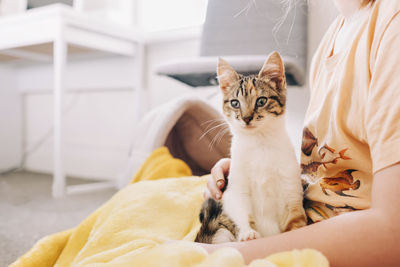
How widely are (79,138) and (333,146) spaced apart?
189cm

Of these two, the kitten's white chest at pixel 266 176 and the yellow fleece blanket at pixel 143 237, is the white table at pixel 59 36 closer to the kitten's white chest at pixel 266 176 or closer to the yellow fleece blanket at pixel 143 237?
the yellow fleece blanket at pixel 143 237

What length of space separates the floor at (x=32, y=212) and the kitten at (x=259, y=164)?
571mm

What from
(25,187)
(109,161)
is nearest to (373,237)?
(25,187)

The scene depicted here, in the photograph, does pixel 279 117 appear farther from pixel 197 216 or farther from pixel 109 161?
pixel 109 161

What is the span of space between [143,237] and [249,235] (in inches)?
7.7

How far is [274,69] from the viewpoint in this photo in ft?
1.44

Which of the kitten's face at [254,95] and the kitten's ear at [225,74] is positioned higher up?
the kitten's ear at [225,74]

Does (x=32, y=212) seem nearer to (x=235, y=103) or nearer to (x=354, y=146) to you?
(x=235, y=103)

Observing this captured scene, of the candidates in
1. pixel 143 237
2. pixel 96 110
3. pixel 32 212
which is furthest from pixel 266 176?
pixel 96 110

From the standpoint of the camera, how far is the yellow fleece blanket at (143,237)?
382 mm

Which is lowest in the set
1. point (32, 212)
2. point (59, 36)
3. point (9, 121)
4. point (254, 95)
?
point (32, 212)

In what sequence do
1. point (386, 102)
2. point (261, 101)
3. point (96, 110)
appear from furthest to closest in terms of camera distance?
point (96, 110) < point (261, 101) < point (386, 102)

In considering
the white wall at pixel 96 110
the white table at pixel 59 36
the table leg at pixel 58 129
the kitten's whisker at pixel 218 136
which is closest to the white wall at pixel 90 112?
the white wall at pixel 96 110

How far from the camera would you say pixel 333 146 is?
45 cm
